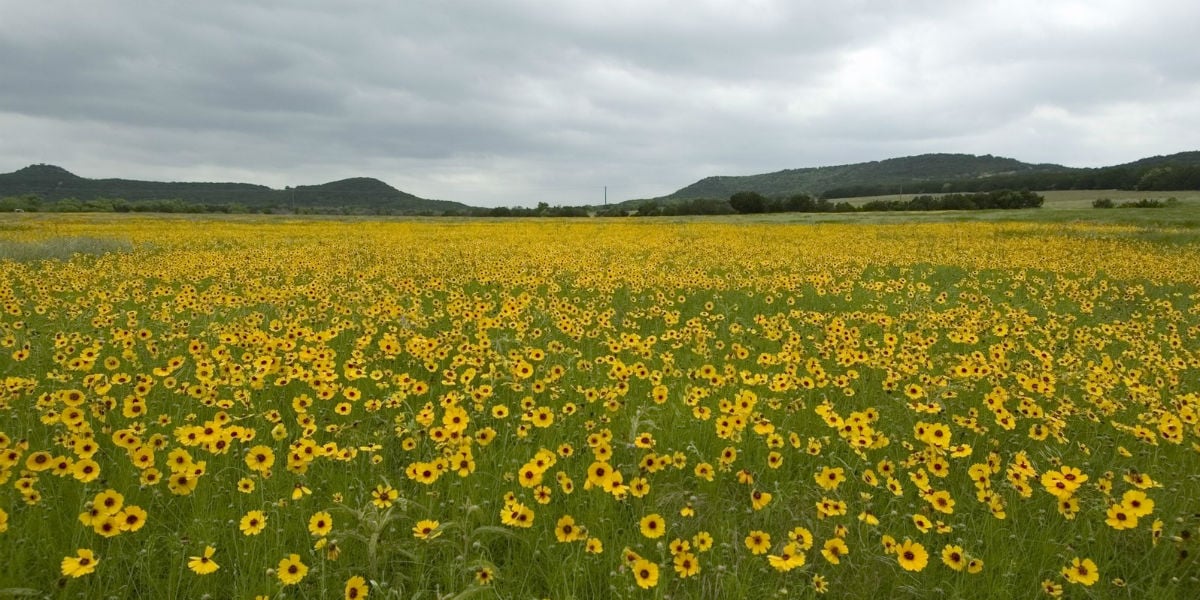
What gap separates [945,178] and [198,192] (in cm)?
15534

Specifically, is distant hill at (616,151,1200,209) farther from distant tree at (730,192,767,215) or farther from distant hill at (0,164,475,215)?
distant hill at (0,164,475,215)

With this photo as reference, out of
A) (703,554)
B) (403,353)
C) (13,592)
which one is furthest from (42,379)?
(703,554)

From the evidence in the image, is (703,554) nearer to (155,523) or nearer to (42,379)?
(155,523)

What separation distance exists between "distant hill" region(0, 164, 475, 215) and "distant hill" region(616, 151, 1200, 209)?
5968 centimetres

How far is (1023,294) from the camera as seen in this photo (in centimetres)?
1073

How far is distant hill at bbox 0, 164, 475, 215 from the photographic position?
11206cm

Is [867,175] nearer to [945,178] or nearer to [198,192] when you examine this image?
[945,178]

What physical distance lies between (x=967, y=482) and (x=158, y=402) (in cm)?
544

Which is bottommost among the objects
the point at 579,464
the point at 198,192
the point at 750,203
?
the point at 579,464

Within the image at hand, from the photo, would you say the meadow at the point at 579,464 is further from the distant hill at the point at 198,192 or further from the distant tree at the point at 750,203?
the distant hill at the point at 198,192

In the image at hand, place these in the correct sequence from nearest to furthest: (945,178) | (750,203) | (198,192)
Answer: (750,203), (198,192), (945,178)

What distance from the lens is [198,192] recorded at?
121562mm

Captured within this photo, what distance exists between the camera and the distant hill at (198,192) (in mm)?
112062

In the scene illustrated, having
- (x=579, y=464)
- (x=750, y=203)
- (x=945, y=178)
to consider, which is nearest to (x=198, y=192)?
(x=750, y=203)
